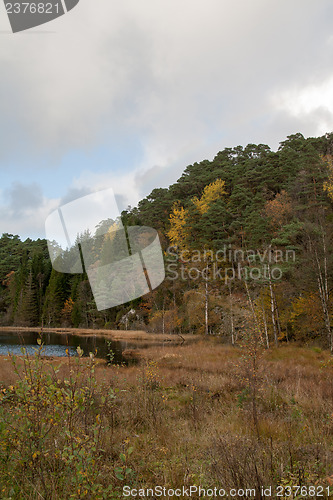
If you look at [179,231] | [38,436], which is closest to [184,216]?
[179,231]

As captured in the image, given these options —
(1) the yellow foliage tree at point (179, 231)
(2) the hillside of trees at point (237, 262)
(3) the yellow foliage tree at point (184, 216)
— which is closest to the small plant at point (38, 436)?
(2) the hillside of trees at point (237, 262)

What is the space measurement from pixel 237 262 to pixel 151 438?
2525 centimetres

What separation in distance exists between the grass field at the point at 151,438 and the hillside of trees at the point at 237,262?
2.10 meters

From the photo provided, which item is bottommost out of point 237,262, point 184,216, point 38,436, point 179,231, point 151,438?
point 151,438

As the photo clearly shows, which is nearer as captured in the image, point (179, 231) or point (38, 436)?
point (38, 436)

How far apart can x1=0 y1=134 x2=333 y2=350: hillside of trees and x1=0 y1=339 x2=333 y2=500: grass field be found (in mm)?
2099

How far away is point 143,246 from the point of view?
3872cm

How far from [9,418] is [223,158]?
58.2 m

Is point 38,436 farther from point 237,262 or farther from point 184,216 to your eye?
point 184,216

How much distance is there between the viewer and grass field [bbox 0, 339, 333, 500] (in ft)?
8.30

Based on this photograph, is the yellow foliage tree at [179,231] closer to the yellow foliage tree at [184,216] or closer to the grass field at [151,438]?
the yellow foliage tree at [184,216]

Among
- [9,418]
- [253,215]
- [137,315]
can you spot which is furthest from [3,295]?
[9,418]

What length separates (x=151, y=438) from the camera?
15.5 ft

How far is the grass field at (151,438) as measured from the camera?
8.30ft
